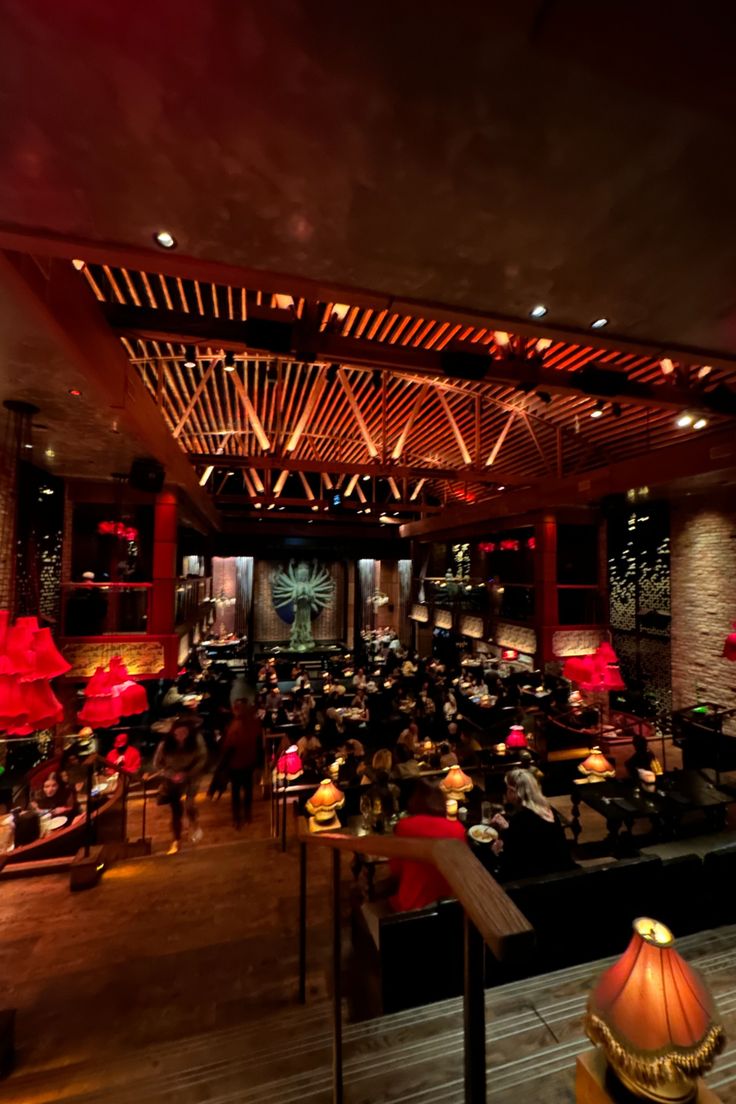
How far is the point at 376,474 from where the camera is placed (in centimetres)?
873

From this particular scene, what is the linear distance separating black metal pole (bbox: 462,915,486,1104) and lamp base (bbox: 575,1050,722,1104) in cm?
58

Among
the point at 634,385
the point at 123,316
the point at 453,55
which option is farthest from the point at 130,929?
the point at 634,385

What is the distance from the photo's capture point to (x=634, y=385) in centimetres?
490

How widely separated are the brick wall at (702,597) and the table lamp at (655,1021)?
7869 millimetres

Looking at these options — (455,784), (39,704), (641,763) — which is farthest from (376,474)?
(39,704)

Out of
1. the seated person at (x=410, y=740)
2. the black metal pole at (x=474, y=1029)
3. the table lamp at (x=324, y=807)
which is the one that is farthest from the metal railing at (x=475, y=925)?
the seated person at (x=410, y=740)

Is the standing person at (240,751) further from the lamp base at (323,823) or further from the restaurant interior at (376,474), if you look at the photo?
the lamp base at (323,823)

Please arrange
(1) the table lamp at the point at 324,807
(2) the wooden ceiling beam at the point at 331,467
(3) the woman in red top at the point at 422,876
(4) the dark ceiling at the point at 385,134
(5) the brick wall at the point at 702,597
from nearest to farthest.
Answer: (4) the dark ceiling at the point at 385,134 < (3) the woman in red top at the point at 422,876 < (1) the table lamp at the point at 324,807 < (5) the brick wall at the point at 702,597 < (2) the wooden ceiling beam at the point at 331,467

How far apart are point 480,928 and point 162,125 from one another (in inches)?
99.2

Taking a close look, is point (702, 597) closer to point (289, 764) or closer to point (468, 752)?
point (468, 752)

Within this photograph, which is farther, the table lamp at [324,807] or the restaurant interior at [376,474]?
the table lamp at [324,807]

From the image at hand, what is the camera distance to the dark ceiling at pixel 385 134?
129cm

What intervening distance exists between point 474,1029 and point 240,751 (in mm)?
6347

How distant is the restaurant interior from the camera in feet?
4.69
